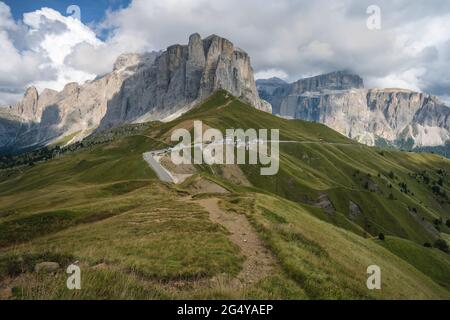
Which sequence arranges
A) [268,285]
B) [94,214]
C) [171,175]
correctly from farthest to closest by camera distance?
[171,175] → [94,214] → [268,285]

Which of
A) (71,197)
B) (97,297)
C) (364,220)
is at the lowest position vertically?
(364,220)

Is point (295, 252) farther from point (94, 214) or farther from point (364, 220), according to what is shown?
point (364, 220)

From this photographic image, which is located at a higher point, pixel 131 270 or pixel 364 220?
pixel 131 270

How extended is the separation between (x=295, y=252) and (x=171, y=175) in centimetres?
8491

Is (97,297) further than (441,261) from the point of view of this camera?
No

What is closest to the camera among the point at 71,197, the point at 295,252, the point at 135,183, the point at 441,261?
the point at 295,252

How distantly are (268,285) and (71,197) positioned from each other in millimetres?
62511

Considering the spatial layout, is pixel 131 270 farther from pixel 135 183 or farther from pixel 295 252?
pixel 135 183

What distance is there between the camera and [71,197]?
71.9 metres

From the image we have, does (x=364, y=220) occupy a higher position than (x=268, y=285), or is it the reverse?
(x=268, y=285)

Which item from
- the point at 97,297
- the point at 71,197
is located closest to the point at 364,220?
the point at 71,197

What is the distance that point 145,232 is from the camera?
33375 millimetres

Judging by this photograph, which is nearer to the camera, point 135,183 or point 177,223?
point 177,223
